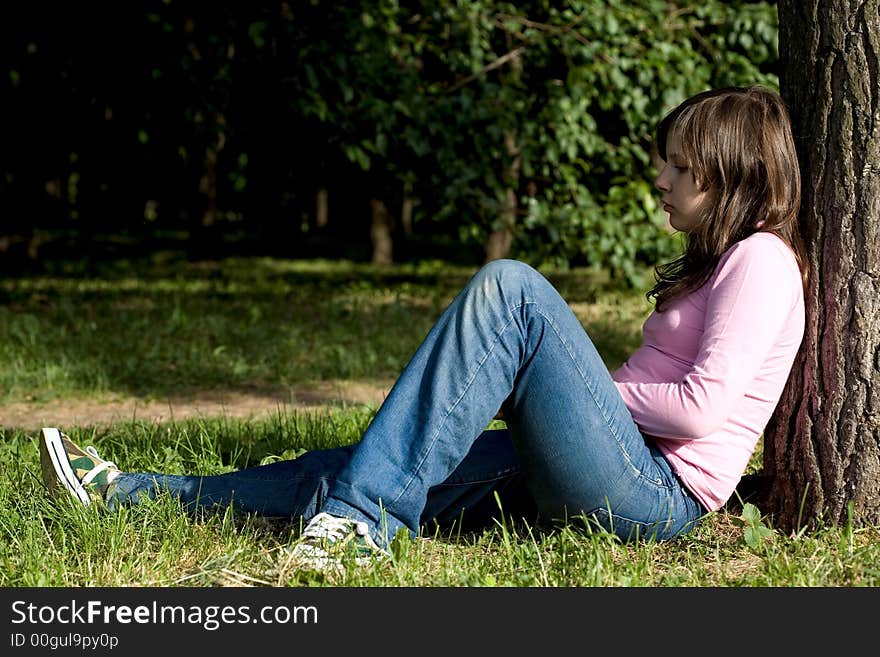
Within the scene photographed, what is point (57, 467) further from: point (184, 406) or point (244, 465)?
point (184, 406)

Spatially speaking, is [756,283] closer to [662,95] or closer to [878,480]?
[878,480]

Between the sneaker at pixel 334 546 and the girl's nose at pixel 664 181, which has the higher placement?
the girl's nose at pixel 664 181

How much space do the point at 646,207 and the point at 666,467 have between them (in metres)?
6.26

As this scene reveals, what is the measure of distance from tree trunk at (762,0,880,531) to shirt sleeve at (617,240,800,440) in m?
0.28

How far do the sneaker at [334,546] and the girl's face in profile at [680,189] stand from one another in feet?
3.77

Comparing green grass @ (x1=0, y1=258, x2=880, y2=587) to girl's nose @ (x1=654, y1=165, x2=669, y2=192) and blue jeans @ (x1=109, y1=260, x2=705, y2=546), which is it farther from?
girl's nose @ (x1=654, y1=165, x2=669, y2=192)

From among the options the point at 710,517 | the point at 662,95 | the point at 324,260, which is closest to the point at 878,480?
the point at 710,517

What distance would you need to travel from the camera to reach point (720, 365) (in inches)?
106

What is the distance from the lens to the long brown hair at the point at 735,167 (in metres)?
2.83

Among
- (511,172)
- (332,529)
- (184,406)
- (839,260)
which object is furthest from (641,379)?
(511,172)

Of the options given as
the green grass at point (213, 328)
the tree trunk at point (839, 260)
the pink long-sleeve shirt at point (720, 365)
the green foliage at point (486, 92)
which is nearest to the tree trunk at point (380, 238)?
the green grass at point (213, 328)

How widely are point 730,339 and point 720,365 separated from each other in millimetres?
67

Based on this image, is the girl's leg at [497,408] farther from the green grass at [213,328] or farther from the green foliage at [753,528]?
the green grass at [213,328]

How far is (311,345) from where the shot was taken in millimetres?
7152
